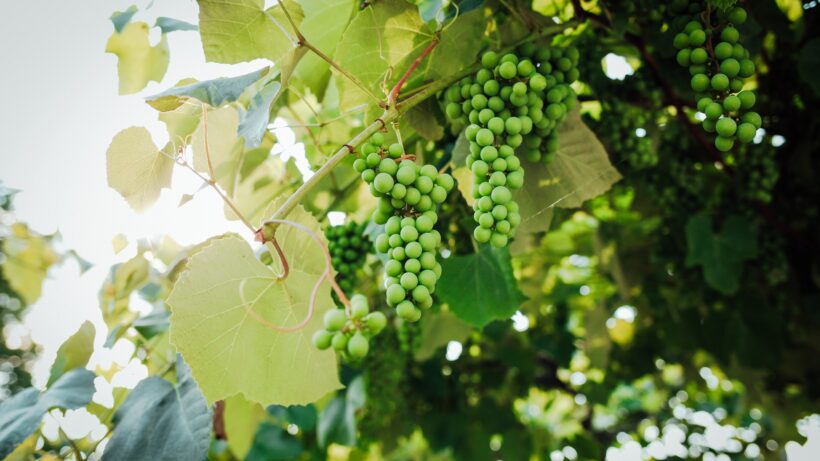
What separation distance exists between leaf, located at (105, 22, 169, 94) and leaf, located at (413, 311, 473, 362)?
135 cm

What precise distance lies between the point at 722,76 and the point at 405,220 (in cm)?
59

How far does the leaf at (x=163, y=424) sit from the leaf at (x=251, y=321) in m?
0.25

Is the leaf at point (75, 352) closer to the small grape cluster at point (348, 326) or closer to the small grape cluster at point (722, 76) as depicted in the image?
the small grape cluster at point (348, 326)

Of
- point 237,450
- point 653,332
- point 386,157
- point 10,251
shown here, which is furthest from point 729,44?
point 10,251

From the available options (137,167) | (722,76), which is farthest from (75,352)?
(722,76)

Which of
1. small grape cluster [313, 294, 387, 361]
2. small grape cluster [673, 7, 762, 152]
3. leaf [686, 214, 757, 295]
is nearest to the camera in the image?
small grape cluster [313, 294, 387, 361]

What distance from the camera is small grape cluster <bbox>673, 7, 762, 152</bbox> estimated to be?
0.86 m

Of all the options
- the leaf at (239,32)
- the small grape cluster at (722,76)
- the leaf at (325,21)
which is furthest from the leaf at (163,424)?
the small grape cluster at (722,76)

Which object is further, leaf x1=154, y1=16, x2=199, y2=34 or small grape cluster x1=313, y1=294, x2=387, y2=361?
leaf x1=154, y1=16, x2=199, y2=34

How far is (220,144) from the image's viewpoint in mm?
1517

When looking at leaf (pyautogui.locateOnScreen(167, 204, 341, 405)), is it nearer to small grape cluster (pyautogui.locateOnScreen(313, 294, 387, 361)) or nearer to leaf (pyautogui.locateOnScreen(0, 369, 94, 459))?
small grape cluster (pyautogui.locateOnScreen(313, 294, 387, 361))

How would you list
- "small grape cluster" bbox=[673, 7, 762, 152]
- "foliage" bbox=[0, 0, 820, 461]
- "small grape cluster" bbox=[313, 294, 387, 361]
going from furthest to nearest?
"foliage" bbox=[0, 0, 820, 461] < "small grape cluster" bbox=[673, 7, 762, 152] < "small grape cluster" bbox=[313, 294, 387, 361]

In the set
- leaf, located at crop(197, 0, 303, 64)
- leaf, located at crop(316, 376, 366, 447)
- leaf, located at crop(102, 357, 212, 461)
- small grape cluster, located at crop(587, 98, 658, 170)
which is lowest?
leaf, located at crop(316, 376, 366, 447)

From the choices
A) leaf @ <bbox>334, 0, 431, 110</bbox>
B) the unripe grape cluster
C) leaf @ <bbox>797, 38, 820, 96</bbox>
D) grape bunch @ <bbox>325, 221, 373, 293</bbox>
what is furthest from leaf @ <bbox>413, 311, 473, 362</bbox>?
leaf @ <bbox>797, 38, 820, 96</bbox>
